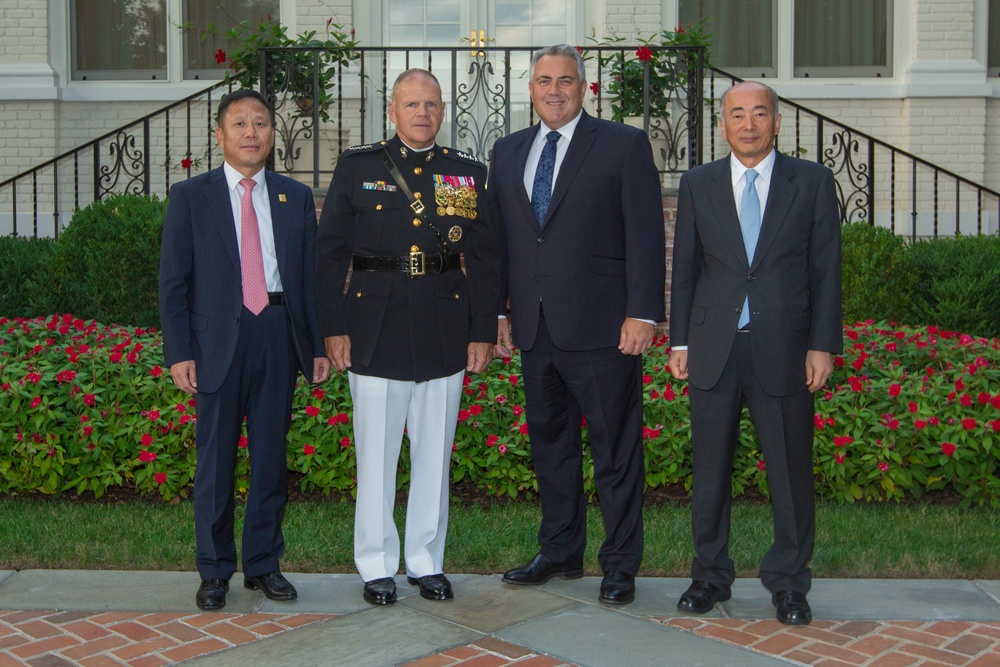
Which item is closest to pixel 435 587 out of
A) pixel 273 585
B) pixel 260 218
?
pixel 273 585

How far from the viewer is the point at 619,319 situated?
174 inches

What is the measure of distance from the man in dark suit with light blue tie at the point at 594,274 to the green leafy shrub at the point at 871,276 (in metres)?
4.55

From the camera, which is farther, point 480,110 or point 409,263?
point 480,110

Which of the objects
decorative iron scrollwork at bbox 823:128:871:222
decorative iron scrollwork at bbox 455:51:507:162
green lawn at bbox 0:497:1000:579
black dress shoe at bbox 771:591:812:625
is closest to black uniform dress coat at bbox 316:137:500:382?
green lawn at bbox 0:497:1000:579

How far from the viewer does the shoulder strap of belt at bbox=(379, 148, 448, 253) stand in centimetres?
436

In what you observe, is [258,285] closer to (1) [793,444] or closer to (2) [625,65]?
(1) [793,444]

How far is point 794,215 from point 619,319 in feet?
2.43

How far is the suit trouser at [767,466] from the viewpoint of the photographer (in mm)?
4223

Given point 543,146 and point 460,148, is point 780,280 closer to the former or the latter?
point 543,146

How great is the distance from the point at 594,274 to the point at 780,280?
684 millimetres

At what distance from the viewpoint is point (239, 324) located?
4312 mm

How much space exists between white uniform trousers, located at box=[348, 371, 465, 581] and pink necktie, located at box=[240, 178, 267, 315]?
0.47 metres

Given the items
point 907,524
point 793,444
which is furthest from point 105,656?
point 907,524

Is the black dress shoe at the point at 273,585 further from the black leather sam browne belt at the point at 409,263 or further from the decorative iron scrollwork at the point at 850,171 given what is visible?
the decorative iron scrollwork at the point at 850,171
